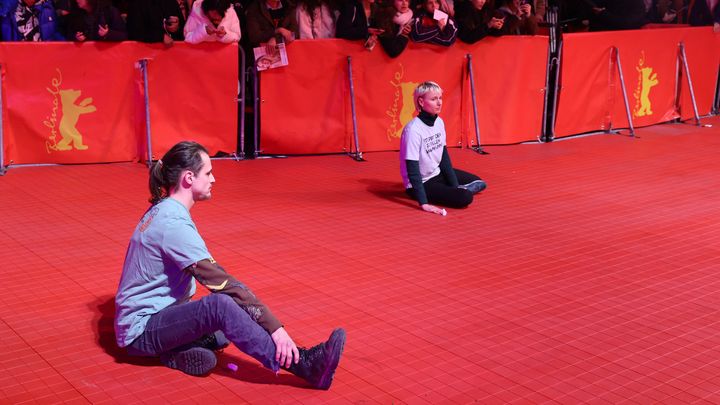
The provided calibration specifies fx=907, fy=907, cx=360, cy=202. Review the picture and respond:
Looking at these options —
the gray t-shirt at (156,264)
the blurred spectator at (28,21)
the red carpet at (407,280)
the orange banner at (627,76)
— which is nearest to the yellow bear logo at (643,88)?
the orange banner at (627,76)

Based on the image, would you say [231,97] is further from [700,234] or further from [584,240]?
[700,234]

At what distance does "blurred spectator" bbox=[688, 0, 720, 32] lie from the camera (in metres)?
15.3

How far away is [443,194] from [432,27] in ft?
11.2

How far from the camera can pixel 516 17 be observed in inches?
478

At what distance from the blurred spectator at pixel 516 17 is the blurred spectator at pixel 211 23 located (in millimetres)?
3633

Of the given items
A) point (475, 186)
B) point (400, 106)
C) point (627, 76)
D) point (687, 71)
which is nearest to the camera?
point (475, 186)

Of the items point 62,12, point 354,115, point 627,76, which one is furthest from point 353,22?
point 627,76

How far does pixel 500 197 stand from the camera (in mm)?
9180

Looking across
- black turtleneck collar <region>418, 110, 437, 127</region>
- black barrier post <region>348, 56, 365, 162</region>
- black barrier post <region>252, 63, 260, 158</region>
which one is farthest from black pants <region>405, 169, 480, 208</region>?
black barrier post <region>252, 63, 260, 158</region>

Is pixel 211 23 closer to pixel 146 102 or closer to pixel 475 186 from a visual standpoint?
pixel 146 102

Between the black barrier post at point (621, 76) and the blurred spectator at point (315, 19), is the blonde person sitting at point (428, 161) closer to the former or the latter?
the blurred spectator at point (315, 19)

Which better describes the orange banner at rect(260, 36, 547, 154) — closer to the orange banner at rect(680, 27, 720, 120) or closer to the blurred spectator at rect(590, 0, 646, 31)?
the blurred spectator at rect(590, 0, 646, 31)

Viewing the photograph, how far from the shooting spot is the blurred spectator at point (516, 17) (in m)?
12.1

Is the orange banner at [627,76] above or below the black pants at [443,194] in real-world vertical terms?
A: above
